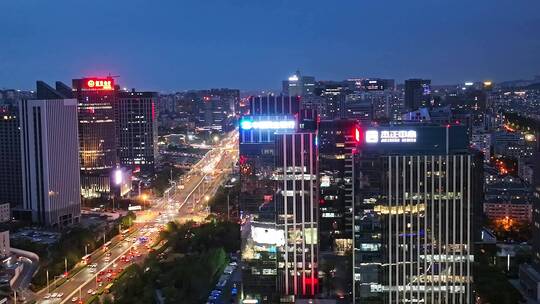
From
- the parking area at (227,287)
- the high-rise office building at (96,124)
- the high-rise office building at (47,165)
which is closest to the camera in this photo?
the parking area at (227,287)

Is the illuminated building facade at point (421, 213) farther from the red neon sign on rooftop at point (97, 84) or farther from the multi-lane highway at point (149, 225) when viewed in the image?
the red neon sign on rooftop at point (97, 84)

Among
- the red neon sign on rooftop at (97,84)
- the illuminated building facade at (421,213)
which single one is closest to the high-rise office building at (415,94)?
the red neon sign on rooftop at (97,84)

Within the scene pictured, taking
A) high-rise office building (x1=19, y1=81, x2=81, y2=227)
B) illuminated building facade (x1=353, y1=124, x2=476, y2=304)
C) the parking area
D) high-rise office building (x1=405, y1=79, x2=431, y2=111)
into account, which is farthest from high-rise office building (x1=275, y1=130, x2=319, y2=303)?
high-rise office building (x1=405, y1=79, x2=431, y2=111)

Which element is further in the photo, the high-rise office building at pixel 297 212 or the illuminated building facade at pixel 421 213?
the high-rise office building at pixel 297 212

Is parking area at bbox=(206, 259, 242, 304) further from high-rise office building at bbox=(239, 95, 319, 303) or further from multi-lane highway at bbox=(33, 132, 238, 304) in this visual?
multi-lane highway at bbox=(33, 132, 238, 304)

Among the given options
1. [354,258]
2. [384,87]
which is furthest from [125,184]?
[384,87]

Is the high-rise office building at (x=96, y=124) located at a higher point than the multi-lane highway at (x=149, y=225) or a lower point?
higher
